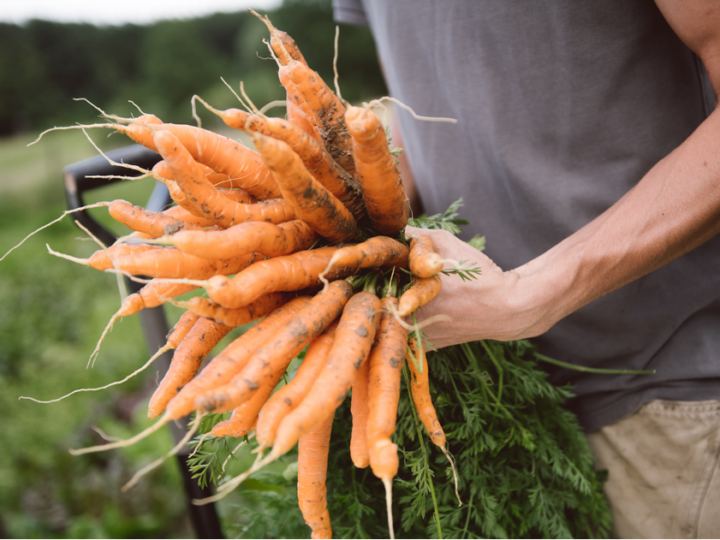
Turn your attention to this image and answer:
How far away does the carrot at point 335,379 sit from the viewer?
2.39ft

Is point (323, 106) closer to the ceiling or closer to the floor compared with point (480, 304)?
closer to the ceiling

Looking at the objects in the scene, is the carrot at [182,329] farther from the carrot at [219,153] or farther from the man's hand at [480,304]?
the man's hand at [480,304]

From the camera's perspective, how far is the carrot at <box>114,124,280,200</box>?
2.93ft

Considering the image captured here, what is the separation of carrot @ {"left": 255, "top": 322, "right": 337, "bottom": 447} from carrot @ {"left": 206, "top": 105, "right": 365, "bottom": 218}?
32cm

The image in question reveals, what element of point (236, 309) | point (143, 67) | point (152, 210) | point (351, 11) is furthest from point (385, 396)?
point (143, 67)

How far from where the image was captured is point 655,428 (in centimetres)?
119

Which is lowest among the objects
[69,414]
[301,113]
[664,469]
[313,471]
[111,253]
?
[664,469]

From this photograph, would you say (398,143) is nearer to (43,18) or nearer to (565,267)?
(565,267)

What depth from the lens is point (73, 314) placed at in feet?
16.1

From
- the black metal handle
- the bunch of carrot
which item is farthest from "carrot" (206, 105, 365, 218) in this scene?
the black metal handle

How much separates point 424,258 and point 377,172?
206 mm

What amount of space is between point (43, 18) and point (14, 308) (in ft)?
39.6

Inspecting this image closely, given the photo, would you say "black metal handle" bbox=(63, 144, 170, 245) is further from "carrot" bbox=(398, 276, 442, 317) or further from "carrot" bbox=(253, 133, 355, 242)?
"carrot" bbox=(398, 276, 442, 317)

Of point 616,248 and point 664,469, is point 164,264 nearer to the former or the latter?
point 616,248
